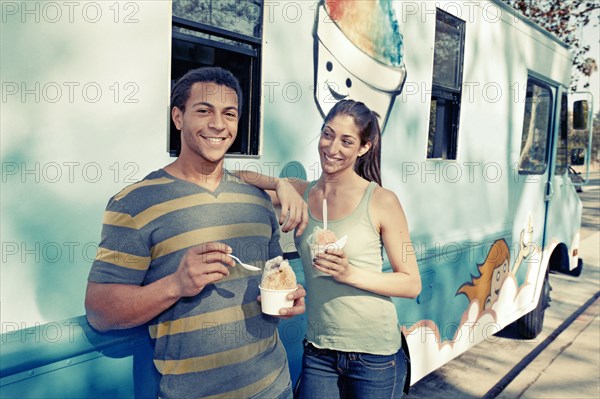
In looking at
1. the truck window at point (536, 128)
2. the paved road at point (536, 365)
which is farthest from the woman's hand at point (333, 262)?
the truck window at point (536, 128)

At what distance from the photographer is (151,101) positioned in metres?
1.91

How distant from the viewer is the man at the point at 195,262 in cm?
169

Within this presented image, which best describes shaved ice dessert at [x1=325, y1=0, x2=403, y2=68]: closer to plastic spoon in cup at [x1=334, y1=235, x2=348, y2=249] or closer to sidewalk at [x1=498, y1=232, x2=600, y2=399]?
plastic spoon in cup at [x1=334, y1=235, x2=348, y2=249]

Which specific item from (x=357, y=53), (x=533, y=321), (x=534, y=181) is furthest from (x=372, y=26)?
(x=533, y=321)

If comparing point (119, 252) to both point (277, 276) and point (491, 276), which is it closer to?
point (277, 276)

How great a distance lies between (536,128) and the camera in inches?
203

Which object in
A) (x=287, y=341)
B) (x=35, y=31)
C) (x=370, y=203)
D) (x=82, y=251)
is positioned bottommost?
(x=287, y=341)

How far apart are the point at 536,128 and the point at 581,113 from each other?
2.59ft

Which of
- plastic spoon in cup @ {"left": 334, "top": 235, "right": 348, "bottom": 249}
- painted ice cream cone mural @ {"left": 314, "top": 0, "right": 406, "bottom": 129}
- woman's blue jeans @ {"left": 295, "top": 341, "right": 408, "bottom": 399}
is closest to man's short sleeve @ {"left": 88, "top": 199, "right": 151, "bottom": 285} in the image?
plastic spoon in cup @ {"left": 334, "top": 235, "right": 348, "bottom": 249}

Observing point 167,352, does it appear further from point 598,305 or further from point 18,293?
point 598,305

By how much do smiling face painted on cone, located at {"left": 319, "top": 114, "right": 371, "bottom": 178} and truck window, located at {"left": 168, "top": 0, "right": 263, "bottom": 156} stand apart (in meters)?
0.31

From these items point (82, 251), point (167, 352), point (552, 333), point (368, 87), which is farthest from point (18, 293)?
point (552, 333)

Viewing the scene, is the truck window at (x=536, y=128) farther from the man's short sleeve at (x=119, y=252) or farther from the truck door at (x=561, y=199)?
the man's short sleeve at (x=119, y=252)

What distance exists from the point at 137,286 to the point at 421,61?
2319 millimetres
